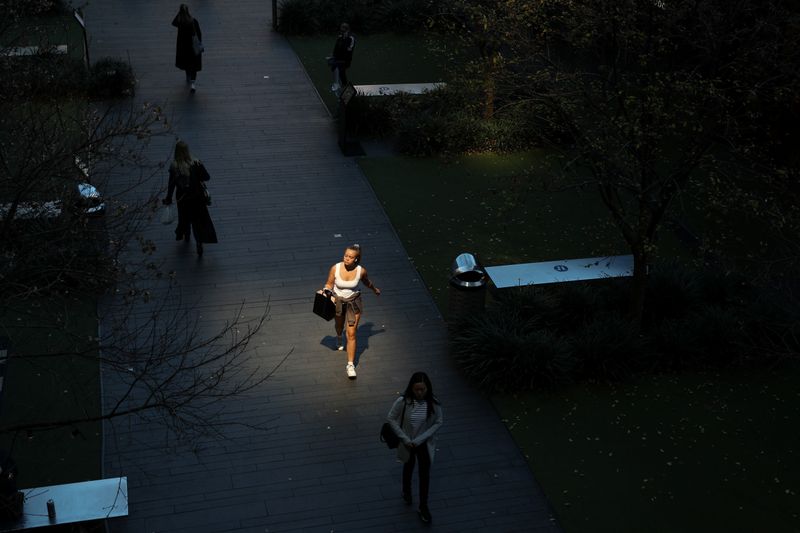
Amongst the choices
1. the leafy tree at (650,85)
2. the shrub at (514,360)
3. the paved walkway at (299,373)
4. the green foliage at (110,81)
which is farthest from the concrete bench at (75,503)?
the green foliage at (110,81)

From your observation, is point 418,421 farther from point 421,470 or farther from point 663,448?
point 663,448

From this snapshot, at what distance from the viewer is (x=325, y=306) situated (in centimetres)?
1252

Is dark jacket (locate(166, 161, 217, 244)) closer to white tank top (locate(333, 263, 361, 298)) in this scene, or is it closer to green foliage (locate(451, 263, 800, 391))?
white tank top (locate(333, 263, 361, 298))

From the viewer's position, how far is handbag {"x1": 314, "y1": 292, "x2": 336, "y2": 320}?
12.5 meters

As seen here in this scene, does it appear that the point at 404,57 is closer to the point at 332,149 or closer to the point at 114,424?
the point at 332,149

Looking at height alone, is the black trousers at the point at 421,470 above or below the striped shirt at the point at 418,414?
below

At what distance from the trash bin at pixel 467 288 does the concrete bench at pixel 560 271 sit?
0.73m

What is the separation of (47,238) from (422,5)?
700 inches

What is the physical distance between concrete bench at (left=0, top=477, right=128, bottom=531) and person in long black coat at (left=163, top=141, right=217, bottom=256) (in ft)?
17.8

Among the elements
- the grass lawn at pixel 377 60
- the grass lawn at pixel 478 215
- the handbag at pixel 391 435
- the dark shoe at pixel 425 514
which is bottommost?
the grass lawn at pixel 377 60

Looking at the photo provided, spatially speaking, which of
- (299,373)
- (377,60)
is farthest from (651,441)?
(377,60)

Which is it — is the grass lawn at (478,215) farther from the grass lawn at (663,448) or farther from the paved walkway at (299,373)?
the paved walkway at (299,373)

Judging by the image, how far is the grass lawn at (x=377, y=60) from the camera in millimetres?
23172

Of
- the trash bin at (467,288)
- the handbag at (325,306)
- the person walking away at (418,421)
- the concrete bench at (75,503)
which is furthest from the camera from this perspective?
the trash bin at (467,288)
